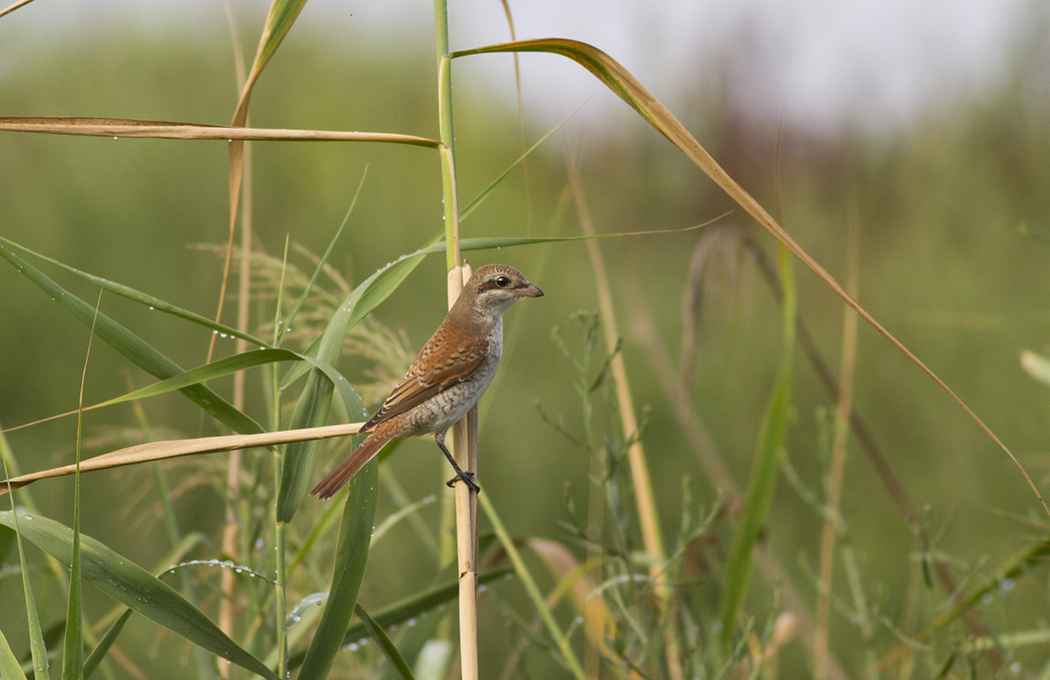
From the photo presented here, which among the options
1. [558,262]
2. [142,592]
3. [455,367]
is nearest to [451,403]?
[455,367]

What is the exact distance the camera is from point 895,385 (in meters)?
4.86

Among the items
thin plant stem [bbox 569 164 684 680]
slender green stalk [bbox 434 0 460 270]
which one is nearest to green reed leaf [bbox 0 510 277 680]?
slender green stalk [bbox 434 0 460 270]

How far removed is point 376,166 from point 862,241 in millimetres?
3662

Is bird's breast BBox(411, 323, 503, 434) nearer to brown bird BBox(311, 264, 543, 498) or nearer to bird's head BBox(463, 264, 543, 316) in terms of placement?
brown bird BBox(311, 264, 543, 498)

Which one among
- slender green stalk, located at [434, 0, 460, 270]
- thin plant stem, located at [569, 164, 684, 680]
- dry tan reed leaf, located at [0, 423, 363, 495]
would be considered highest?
slender green stalk, located at [434, 0, 460, 270]

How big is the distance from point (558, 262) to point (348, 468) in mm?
4048

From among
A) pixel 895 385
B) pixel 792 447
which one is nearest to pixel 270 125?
pixel 792 447

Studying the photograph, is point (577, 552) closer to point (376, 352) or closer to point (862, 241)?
point (376, 352)

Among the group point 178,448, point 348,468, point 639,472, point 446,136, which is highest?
point 446,136

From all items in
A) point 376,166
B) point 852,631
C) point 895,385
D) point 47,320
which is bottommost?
point 852,631

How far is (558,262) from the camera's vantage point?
5.41m

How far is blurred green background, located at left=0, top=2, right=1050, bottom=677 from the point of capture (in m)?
4.36

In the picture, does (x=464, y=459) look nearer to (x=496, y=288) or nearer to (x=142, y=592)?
(x=496, y=288)

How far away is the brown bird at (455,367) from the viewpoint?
1.63m
